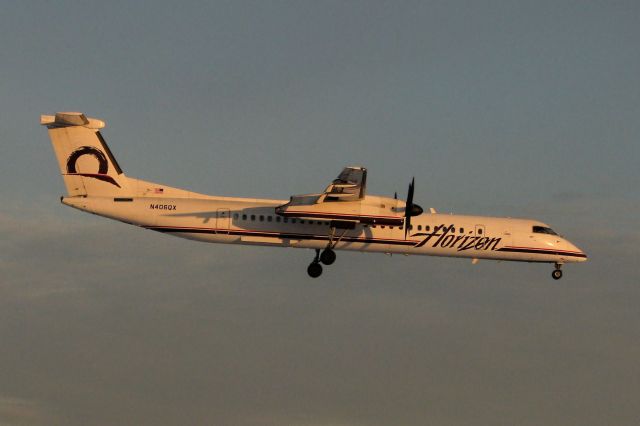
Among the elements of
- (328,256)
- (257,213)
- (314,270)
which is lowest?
(314,270)

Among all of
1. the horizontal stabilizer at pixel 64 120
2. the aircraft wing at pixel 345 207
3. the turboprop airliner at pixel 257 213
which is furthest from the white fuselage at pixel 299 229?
the horizontal stabilizer at pixel 64 120

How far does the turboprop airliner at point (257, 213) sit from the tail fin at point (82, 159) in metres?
0.05

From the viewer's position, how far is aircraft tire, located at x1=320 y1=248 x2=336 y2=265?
4666 centimetres

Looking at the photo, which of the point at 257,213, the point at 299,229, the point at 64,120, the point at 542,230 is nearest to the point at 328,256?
the point at 299,229

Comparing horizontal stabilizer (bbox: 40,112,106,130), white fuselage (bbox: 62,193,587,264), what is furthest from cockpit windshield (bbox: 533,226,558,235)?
horizontal stabilizer (bbox: 40,112,106,130)

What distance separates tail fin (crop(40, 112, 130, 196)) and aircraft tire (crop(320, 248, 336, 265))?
31.1ft

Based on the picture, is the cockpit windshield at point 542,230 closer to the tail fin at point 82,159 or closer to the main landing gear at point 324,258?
the main landing gear at point 324,258

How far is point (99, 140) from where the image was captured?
4731 cm

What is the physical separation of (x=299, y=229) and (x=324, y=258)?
179 centimetres

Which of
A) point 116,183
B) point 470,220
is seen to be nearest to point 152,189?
point 116,183

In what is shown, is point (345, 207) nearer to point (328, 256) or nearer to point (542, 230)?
point (328, 256)

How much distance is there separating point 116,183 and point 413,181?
13.7m

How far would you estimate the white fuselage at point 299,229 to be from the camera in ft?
151

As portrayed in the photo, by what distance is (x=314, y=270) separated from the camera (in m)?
47.2
